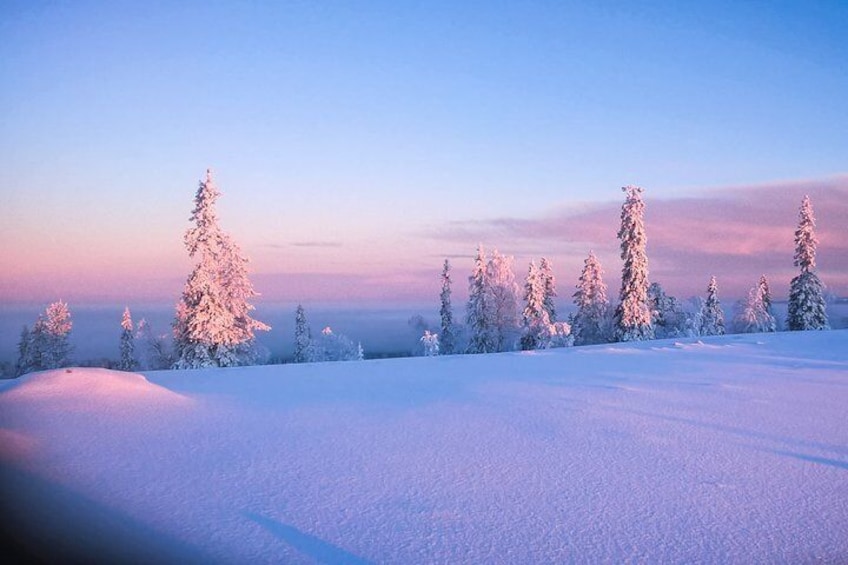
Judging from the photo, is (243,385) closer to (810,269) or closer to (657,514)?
(657,514)

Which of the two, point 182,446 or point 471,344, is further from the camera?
point 471,344

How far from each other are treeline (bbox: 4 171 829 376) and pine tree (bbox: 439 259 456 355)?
99mm

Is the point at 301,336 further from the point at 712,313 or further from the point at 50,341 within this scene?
the point at 712,313

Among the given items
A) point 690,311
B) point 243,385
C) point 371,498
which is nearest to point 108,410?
point 243,385

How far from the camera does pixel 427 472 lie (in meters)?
5.36

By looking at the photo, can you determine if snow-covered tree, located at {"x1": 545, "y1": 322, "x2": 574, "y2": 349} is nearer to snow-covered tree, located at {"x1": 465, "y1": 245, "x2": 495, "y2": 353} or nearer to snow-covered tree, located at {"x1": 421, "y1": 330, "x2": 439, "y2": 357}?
snow-covered tree, located at {"x1": 465, "y1": 245, "x2": 495, "y2": 353}

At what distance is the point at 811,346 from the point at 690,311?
36305 millimetres

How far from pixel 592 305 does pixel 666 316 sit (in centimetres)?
867

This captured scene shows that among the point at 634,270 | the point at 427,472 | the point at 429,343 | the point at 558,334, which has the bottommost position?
the point at 429,343

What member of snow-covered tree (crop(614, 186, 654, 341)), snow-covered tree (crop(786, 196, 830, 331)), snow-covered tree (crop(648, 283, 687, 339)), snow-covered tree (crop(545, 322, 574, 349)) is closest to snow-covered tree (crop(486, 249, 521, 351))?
snow-covered tree (crop(545, 322, 574, 349))

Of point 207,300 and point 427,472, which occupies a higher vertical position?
point 207,300

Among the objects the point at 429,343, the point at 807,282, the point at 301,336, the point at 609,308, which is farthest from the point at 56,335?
the point at 807,282

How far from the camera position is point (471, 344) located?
4450cm

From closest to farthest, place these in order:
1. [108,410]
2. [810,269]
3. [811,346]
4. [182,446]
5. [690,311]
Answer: [182,446] < [108,410] < [811,346] < [810,269] < [690,311]
